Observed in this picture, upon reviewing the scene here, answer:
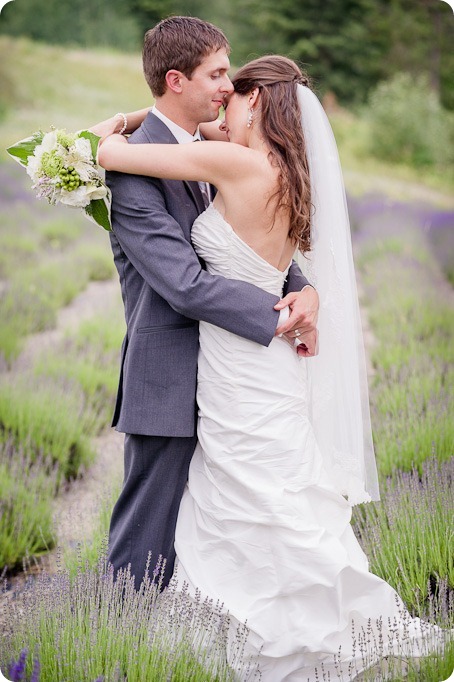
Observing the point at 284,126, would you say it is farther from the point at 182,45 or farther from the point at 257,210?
the point at 182,45

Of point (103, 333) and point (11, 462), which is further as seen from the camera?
point (103, 333)

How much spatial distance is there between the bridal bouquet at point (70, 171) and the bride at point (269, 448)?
3.6 inches

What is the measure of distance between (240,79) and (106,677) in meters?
2.05

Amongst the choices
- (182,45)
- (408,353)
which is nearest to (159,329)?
(182,45)

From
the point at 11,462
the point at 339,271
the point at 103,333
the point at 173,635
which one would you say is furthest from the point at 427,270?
the point at 173,635

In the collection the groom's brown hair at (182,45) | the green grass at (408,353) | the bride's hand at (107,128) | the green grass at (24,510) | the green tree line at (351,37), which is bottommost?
the green grass at (24,510)

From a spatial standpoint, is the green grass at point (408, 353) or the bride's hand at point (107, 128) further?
the green grass at point (408, 353)

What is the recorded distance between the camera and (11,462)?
4863 millimetres

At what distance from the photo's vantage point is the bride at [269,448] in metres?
2.86

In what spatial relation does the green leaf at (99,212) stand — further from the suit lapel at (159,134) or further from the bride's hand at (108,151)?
the suit lapel at (159,134)

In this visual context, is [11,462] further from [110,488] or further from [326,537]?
[326,537]

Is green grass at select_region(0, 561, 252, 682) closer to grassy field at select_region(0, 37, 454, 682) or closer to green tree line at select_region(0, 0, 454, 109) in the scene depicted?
grassy field at select_region(0, 37, 454, 682)

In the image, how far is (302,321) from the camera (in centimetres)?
303

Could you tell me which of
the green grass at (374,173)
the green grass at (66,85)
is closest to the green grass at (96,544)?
the green grass at (66,85)
